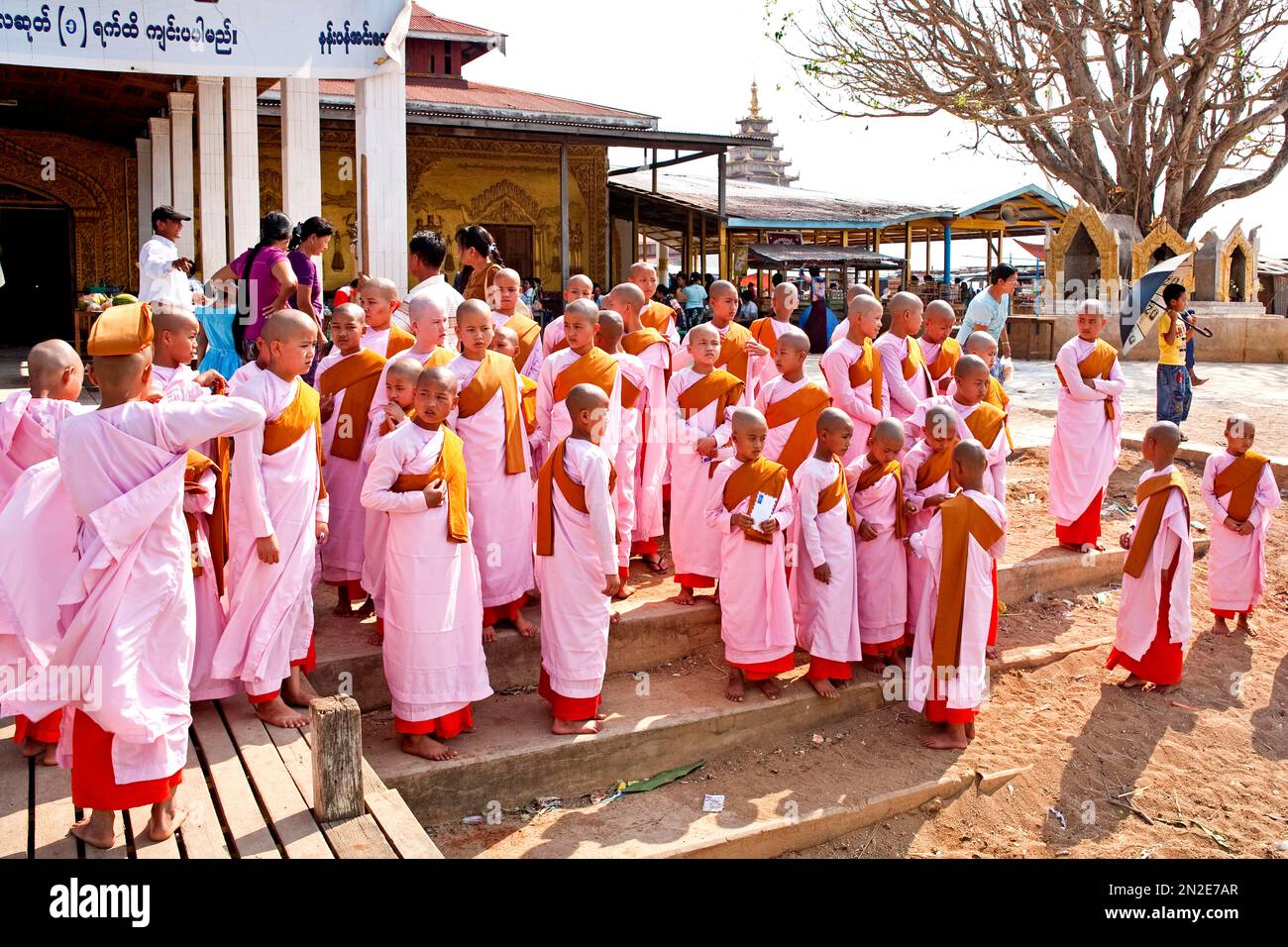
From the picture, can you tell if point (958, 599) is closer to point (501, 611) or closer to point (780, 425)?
point (780, 425)

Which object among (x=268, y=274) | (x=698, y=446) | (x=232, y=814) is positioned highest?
(x=268, y=274)

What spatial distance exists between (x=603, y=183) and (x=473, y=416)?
1616 cm

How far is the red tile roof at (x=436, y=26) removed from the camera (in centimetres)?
2023

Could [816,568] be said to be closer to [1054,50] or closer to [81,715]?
[81,715]

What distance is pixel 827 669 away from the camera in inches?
240

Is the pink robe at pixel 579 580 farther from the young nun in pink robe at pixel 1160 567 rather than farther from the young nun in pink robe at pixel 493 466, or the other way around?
the young nun in pink robe at pixel 1160 567

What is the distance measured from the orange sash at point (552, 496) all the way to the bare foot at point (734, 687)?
140cm

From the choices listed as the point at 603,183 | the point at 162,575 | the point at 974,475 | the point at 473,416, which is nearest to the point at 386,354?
the point at 473,416

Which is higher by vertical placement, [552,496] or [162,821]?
[552,496]

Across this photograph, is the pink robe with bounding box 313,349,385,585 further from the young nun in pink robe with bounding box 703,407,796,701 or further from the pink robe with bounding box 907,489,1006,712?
the pink robe with bounding box 907,489,1006,712

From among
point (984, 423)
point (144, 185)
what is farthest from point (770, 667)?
point (144, 185)

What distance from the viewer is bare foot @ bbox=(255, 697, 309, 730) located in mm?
4559

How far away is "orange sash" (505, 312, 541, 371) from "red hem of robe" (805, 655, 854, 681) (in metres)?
2.58

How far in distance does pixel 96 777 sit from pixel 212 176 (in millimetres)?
9600
